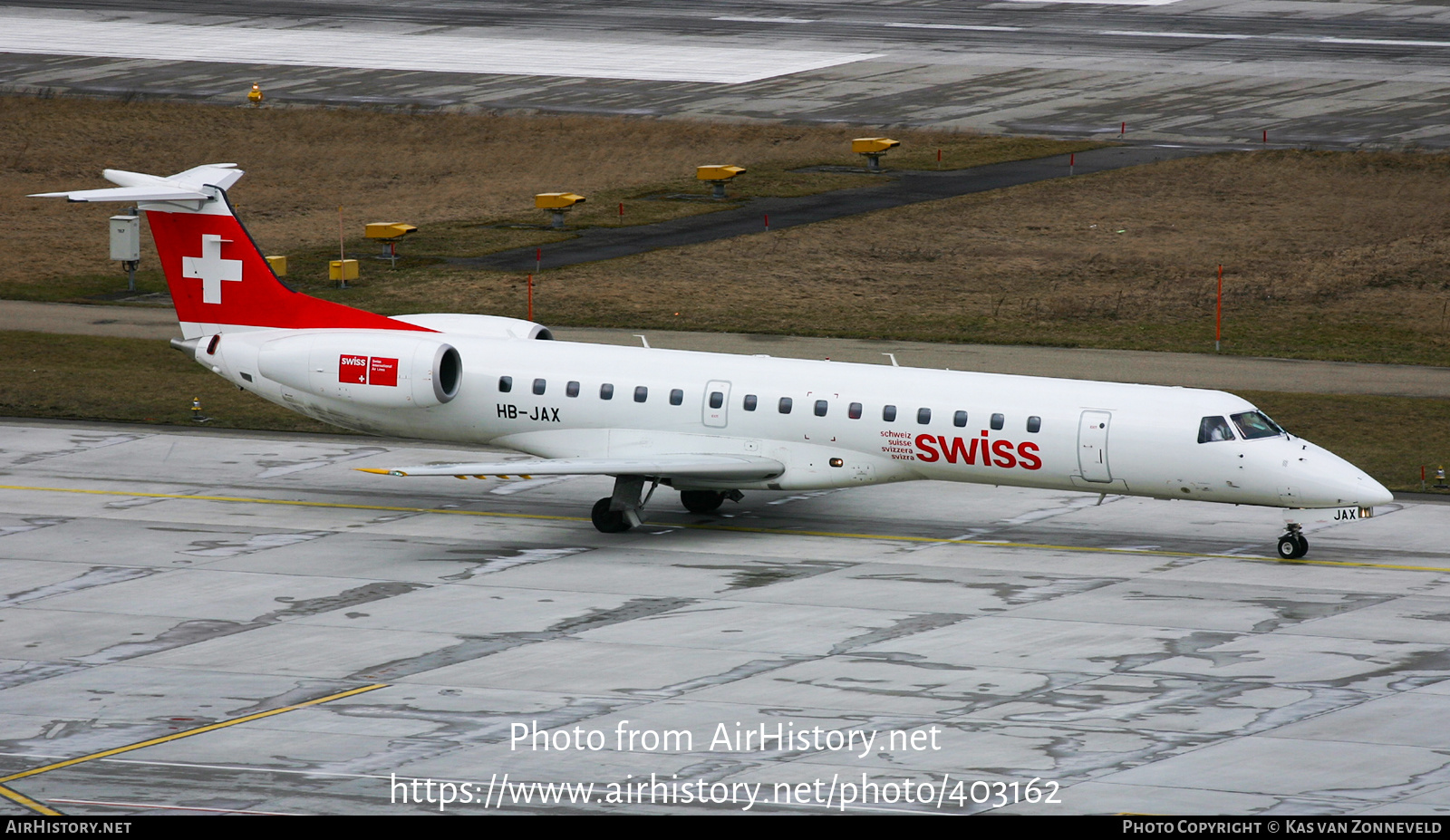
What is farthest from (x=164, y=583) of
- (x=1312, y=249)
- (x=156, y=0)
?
(x=156, y=0)

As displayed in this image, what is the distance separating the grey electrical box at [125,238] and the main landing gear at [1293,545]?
3146 centimetres

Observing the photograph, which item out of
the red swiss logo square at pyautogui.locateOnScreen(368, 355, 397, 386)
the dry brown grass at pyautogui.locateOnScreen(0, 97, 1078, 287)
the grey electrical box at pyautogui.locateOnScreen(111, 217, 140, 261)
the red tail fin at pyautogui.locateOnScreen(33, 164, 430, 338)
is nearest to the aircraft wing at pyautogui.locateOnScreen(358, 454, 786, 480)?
the red swiss logo square at pyautogui.locateOnScreen(368, 355, 397, 386)

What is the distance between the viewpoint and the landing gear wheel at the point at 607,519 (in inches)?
1192

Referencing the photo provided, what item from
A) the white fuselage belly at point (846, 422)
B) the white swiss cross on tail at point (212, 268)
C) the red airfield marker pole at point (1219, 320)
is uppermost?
the white swiss cross on tail at point (212, 268)

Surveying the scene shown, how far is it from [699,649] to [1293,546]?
32.4 feet

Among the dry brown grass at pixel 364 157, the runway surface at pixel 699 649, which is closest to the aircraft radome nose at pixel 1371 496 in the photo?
the runway surface at pixel 699 649

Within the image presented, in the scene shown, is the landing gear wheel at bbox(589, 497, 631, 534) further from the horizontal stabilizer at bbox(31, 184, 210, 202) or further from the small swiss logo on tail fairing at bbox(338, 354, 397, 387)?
the horizontal stabilizer at bbox(31, 184, 210, 202)

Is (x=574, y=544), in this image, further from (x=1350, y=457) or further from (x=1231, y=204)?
(x=1231, y=204)

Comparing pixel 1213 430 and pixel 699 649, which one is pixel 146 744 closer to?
pixel 699 649

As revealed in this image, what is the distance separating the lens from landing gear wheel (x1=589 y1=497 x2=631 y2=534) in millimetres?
30281

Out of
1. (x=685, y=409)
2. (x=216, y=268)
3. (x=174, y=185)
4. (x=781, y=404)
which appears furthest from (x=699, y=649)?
(x=174, y=185)

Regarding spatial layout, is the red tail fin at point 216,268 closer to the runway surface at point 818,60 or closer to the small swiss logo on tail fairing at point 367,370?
the small swiss logo on tail fairing at point 367,370

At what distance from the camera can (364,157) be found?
65562mm
